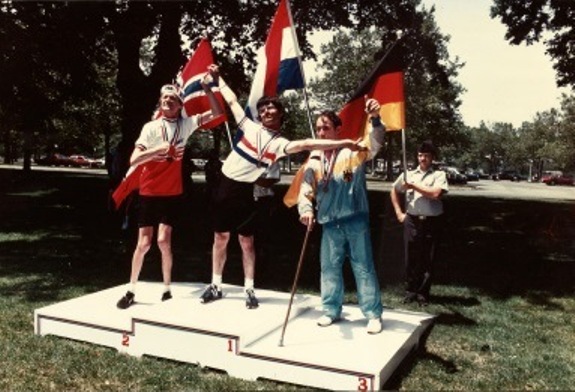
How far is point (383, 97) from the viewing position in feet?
18.9

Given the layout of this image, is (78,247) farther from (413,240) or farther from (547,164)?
(547,164)

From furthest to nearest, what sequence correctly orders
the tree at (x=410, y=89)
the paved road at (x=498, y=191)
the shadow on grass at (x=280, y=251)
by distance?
the tree at (x=410, y=89)
the paved road at (x=498, y=191)
the shadow on grass at (x=280, y=251)

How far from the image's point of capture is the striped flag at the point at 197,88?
6.58 m

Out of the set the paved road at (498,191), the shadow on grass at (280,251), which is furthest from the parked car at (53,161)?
the shadow on grass at (280,251)

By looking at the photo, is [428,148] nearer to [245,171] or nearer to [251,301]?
[245,171]

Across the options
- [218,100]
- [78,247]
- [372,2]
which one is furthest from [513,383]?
[372,2]

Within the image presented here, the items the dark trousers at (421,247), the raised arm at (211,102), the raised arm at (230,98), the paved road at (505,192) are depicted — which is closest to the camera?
the raised arm at (230,98)

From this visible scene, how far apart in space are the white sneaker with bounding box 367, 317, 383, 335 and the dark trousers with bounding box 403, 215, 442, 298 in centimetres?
239

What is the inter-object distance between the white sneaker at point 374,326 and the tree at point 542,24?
17188 millimetres

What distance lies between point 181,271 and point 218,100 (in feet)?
13.3

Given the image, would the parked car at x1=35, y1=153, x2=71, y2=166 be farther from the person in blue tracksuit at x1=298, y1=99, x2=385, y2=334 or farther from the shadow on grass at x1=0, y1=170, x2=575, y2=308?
the person in blue tracksuit at x1=298, y1=99, x2=385, y2=334

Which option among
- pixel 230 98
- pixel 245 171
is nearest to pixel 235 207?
pixel 245 171

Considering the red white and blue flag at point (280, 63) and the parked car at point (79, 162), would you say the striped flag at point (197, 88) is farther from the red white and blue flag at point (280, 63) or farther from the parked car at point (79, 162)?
the parked car at point (79, 162)

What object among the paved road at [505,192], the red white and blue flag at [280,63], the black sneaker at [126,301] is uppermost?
the red white and blue flag at [280,63]
